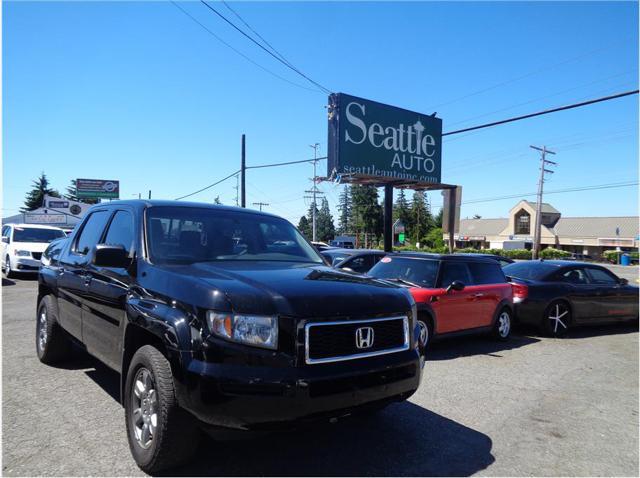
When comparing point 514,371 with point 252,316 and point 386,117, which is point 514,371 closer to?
point 252,316

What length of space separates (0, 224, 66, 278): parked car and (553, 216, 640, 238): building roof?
73788 millimetres

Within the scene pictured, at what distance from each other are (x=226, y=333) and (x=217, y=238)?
57.3 inches

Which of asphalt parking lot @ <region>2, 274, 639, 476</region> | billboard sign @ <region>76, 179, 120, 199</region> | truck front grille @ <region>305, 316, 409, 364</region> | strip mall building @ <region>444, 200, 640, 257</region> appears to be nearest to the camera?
truck front grille @ <region>305, 316, 409, 364</region>

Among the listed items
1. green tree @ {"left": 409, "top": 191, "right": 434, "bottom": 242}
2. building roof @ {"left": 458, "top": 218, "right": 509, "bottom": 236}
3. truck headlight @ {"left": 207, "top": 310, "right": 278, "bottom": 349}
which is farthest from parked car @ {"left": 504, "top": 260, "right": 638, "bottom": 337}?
green tree @ {"left": 409, "top": 191, "right": 434, "bottom": 242}

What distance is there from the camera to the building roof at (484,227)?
8297 cm

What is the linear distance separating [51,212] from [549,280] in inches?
2108

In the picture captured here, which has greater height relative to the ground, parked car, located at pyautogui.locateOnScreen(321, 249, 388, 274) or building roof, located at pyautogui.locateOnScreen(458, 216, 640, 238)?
building roof, located at pyautogui.locateOnScreen(458, 216, 640, 238)

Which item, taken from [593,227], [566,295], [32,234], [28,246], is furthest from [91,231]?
[593,227]

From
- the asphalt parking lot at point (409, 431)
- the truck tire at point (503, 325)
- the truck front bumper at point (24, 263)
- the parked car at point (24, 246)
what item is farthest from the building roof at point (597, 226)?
the truck front bumper at point (24, 263)

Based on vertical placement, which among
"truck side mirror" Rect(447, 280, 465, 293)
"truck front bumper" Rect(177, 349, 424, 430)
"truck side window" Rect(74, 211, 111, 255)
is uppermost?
"truck side window" Rect(74, 211, 111, 255)

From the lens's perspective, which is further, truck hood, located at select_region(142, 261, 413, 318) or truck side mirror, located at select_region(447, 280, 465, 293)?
truck side mirror, located at select_region(447, 280, 465, 293)

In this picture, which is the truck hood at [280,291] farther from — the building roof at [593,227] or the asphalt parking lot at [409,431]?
the building roof at [593,227]

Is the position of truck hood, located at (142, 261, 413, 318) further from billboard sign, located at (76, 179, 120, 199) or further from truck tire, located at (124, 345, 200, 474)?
billboard sign, located at (76, 179, 120, 199)

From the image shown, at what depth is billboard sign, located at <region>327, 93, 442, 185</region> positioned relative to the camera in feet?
46.2
